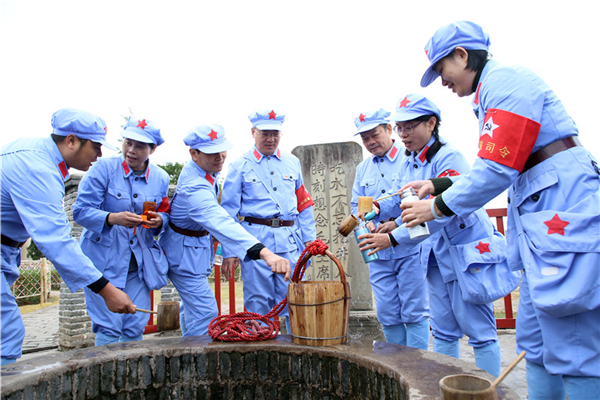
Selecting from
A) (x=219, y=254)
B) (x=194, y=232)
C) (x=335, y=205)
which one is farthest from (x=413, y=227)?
(x=335, y=205)

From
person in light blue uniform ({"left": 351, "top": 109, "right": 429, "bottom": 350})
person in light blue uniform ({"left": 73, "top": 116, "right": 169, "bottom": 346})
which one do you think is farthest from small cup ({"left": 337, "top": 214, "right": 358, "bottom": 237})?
person in light blue uniform ({"left": 73, "top": 116, "right": 169, "bottom": 346})

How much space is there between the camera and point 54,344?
241 inches

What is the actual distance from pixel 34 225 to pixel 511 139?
2482mm

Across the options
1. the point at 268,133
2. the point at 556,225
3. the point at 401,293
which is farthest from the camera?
the point at 268,133

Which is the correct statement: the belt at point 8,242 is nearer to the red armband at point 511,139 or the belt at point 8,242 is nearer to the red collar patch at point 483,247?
the red armband at point 511,139

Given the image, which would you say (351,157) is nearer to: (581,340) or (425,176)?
(425,176)

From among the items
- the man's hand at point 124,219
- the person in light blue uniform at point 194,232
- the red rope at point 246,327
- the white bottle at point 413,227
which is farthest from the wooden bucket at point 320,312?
the man's hand at point 124,219

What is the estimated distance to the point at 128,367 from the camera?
2.27 meters

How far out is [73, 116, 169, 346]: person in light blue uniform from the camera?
10.6ft

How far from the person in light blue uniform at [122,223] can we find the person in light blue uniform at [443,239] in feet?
6.28

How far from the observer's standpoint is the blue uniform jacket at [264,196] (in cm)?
362

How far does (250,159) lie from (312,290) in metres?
1.88

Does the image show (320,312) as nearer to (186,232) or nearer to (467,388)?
(467,388)

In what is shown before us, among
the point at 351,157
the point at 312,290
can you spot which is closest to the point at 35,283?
the point at 351,157
